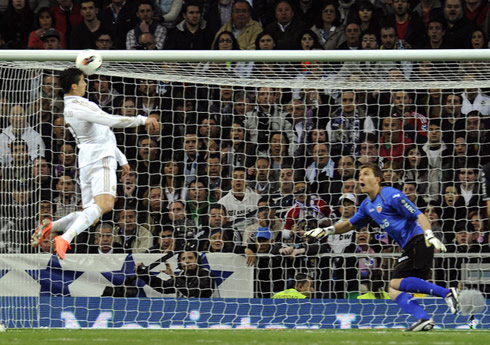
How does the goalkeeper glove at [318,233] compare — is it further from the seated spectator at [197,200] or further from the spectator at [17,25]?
the spectator at [17,25]

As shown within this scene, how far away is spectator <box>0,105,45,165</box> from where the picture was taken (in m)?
11.8

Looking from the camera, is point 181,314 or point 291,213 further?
point 291,213

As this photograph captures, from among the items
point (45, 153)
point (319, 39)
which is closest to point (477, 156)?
point (319, 39)

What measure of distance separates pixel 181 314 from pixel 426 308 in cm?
277

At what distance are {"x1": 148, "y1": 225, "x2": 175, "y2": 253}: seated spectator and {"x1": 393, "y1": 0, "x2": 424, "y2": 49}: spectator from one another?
4613mm

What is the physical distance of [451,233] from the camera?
12.0 meters

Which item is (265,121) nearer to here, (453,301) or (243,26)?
(243,26)

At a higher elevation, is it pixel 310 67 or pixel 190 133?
pixel 310 67

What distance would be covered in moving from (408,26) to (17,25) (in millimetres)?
5956

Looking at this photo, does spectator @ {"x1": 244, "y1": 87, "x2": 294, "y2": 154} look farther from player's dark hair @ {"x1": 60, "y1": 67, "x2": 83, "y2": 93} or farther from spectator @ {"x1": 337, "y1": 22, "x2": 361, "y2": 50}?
player's dark hair @ {"x1": 60, "y1": 67, "x2": 83, "y2": 93}

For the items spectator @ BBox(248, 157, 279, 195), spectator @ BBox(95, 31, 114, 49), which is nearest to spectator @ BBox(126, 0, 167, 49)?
spectator @ BBox(95, 31, 114, 49)

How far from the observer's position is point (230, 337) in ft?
28.1

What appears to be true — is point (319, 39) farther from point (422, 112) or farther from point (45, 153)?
point (45, 153)

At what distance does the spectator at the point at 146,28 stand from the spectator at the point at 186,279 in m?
4.42
